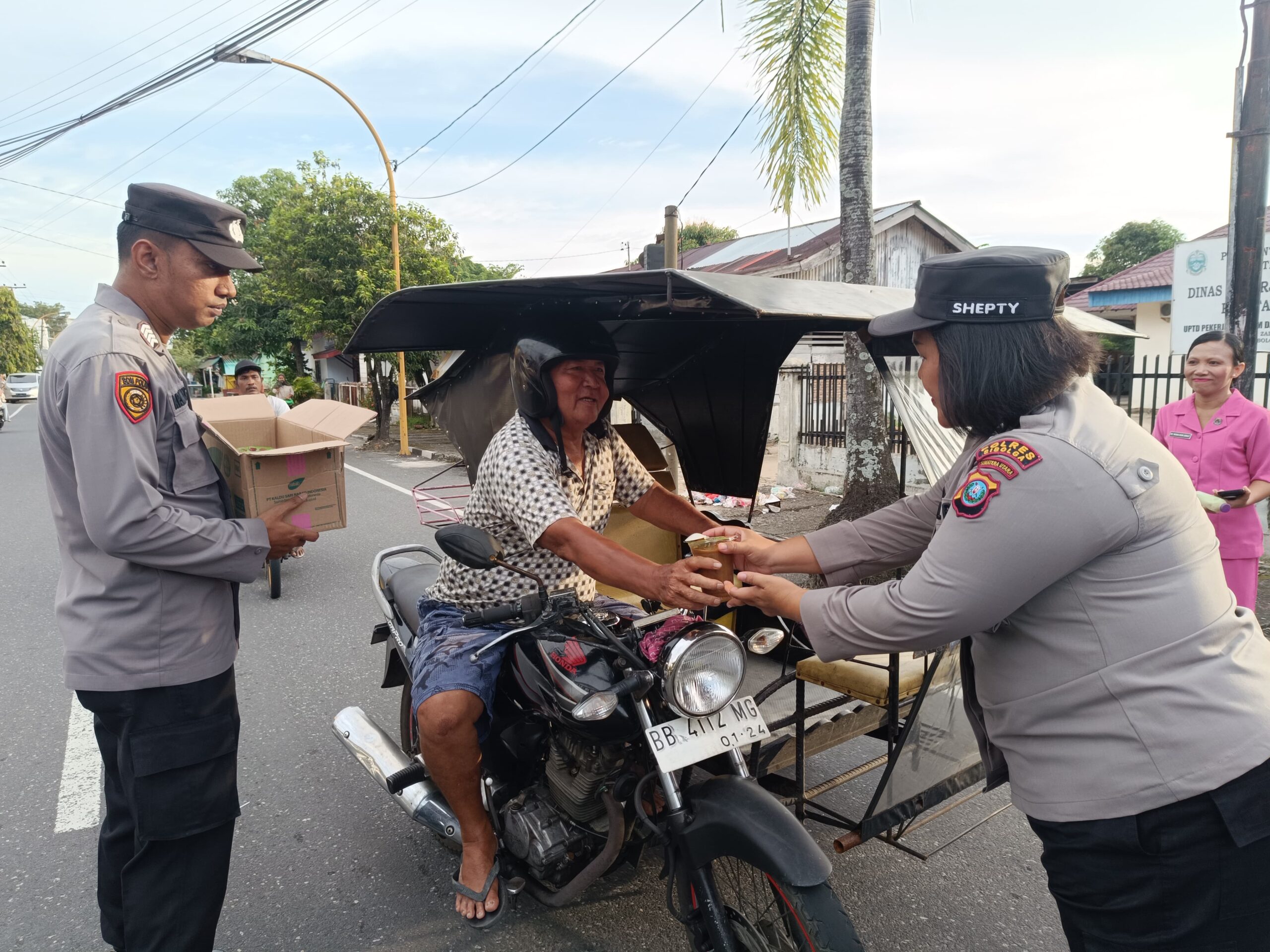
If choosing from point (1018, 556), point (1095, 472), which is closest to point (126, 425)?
point (1018, 556)

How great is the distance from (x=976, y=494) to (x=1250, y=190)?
193 inches

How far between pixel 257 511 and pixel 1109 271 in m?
34.8

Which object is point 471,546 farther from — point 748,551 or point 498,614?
point 748,551

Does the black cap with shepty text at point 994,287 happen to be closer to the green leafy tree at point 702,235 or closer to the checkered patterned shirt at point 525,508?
the checkered patterned shirt at point 525,508

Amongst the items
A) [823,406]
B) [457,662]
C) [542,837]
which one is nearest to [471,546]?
[457,662]

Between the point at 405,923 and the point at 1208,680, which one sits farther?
the point at 405,923

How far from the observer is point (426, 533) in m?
8.20

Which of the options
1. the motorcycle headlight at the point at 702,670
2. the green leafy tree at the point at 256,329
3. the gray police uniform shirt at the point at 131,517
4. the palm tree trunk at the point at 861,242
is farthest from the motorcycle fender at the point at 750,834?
the green leafy tree at the point at 256,329

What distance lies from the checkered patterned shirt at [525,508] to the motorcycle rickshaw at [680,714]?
0.97ft

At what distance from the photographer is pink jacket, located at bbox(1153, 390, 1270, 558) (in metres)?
3.89

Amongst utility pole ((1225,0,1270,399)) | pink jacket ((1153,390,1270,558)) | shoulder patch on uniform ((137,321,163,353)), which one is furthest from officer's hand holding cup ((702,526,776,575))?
utility pole ((1225,0,1270,399))

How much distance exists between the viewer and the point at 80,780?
140 inches

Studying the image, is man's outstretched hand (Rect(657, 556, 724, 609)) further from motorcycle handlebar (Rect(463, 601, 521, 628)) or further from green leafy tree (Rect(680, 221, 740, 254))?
green leafy tree (Rect(680, 221, 740, 254))

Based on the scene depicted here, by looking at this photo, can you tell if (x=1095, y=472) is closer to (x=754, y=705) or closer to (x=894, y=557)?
(x=894, y=557)
